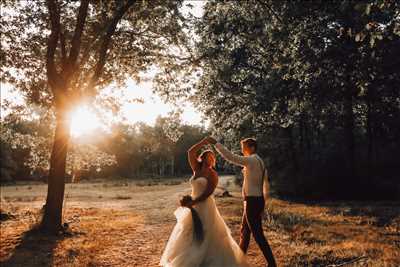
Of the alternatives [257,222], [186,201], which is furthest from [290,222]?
[186,201]

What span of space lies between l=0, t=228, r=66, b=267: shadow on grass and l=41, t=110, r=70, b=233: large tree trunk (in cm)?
54

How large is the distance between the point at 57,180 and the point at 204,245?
29.8 ft

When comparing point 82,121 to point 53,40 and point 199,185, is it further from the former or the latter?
point 199,185

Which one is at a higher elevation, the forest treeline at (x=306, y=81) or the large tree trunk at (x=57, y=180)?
the forest treeline at (x=306, y=81)

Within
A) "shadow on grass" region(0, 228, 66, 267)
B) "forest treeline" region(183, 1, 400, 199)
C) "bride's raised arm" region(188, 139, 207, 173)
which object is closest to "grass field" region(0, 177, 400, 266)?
"shadow on grass" region(0, 228, 66, 267)

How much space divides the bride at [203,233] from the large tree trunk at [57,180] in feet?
26.0

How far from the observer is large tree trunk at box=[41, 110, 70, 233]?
47.2 ft

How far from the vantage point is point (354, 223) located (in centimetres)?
1752

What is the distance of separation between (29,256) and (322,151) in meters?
28.0

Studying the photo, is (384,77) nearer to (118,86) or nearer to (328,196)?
(328,196)

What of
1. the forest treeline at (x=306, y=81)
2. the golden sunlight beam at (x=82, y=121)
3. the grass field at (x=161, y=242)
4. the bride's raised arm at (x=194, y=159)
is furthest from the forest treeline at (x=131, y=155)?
the bride's raised arm at (x=194, y=159)

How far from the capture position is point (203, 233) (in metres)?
7.70

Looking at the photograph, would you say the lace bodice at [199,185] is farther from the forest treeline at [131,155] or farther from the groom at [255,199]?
the forest treeline at [131,155]

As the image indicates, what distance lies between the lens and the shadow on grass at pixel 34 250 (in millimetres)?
10258
